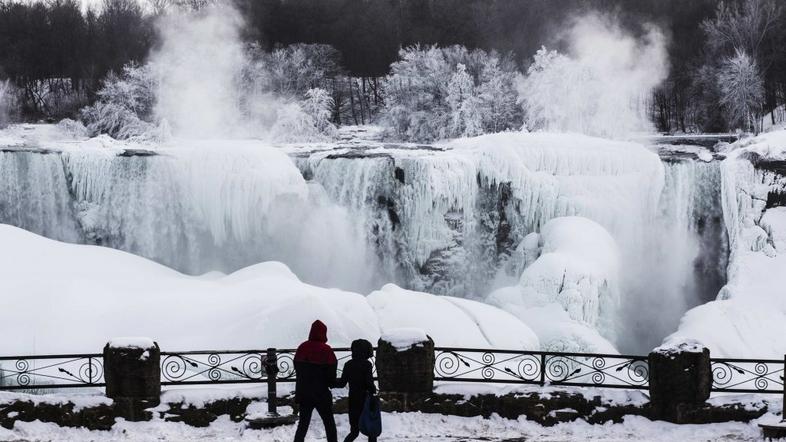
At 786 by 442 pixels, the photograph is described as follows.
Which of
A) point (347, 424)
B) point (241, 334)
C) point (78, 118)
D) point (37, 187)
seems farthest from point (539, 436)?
point (78, 118)

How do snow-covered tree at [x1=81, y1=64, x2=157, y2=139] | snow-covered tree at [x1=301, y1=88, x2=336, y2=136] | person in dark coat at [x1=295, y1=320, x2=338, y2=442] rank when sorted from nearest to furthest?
person in dark coat at [x1=295, y1=320, x2=338, y2=442] → snow-covered tree at [x1=81, y1=64, x2=157, y2=139] → snow-covered tree at [x1=301, y1=88, x2=336, y2=136]

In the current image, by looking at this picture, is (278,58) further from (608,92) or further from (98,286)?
(98,286)

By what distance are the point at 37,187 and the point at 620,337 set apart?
1710 centimetres

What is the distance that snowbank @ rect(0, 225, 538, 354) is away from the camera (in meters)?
16.7

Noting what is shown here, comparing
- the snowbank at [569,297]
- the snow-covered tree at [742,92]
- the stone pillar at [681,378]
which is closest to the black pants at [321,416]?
the stone pillar at [681,378]

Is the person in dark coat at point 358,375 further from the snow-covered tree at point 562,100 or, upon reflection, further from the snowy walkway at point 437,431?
the snow-covered tree at point 562,100

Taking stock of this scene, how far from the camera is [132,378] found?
1278 centimetres

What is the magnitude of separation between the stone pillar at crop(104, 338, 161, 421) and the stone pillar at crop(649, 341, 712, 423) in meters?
6.56

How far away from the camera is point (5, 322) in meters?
16.8

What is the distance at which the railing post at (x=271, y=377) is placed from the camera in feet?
41.4

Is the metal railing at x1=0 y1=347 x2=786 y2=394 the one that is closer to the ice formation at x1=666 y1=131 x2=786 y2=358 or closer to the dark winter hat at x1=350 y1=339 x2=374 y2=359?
the ice formation at x1=666 y1=131 x2=786 y2=358

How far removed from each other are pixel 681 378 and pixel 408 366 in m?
3.54

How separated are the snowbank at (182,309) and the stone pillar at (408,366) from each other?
3.79 meters

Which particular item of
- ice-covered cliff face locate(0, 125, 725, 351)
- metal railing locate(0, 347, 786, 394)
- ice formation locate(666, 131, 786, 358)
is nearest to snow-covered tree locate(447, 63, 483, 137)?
ice-covered cliff face locate(0, 125, 725, 351)
